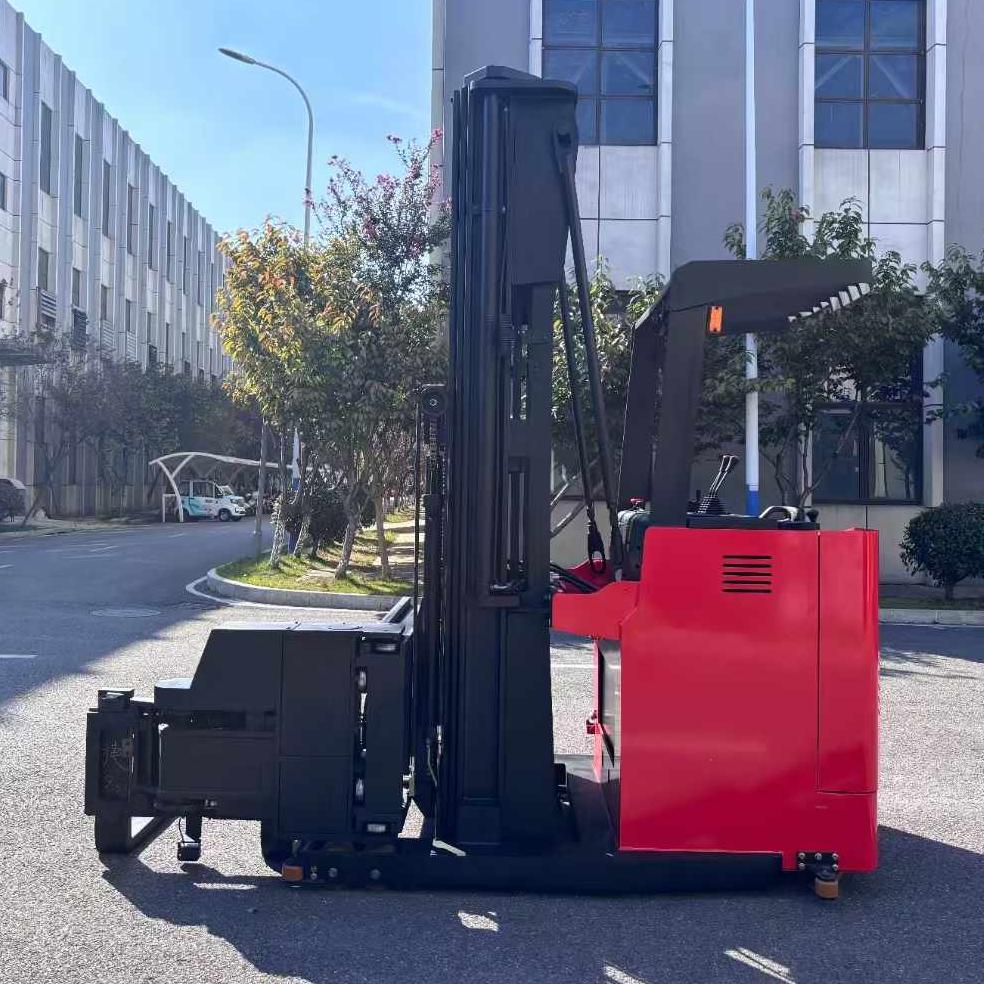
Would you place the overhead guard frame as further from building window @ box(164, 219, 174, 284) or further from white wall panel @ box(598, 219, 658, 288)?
building window @ box(164, 219, 174, 284)

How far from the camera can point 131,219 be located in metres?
57.3

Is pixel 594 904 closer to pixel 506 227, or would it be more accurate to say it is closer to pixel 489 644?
pixel 489 644

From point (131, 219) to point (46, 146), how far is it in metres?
11.3

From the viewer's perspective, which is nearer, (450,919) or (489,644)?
(450,919)

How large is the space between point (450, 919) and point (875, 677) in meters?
1.90

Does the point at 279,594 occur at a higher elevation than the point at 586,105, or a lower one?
lower

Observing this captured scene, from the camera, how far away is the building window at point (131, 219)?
56.5 metres

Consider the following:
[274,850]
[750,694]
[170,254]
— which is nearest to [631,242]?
[750,694]

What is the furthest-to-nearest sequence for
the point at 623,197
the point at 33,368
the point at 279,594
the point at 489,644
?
the point at 33,368 → the point at 623,197 → the point at 279,594 → the point at 489,644

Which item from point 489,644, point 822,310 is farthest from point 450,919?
point 822,310

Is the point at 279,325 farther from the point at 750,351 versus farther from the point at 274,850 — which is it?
the point at 274,850

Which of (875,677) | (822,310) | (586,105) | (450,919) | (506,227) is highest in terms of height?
(586,105)

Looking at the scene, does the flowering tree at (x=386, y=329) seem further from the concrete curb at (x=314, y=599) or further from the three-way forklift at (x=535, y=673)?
the three-way forklift at (x=535, y=673)

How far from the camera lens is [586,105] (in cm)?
2039
